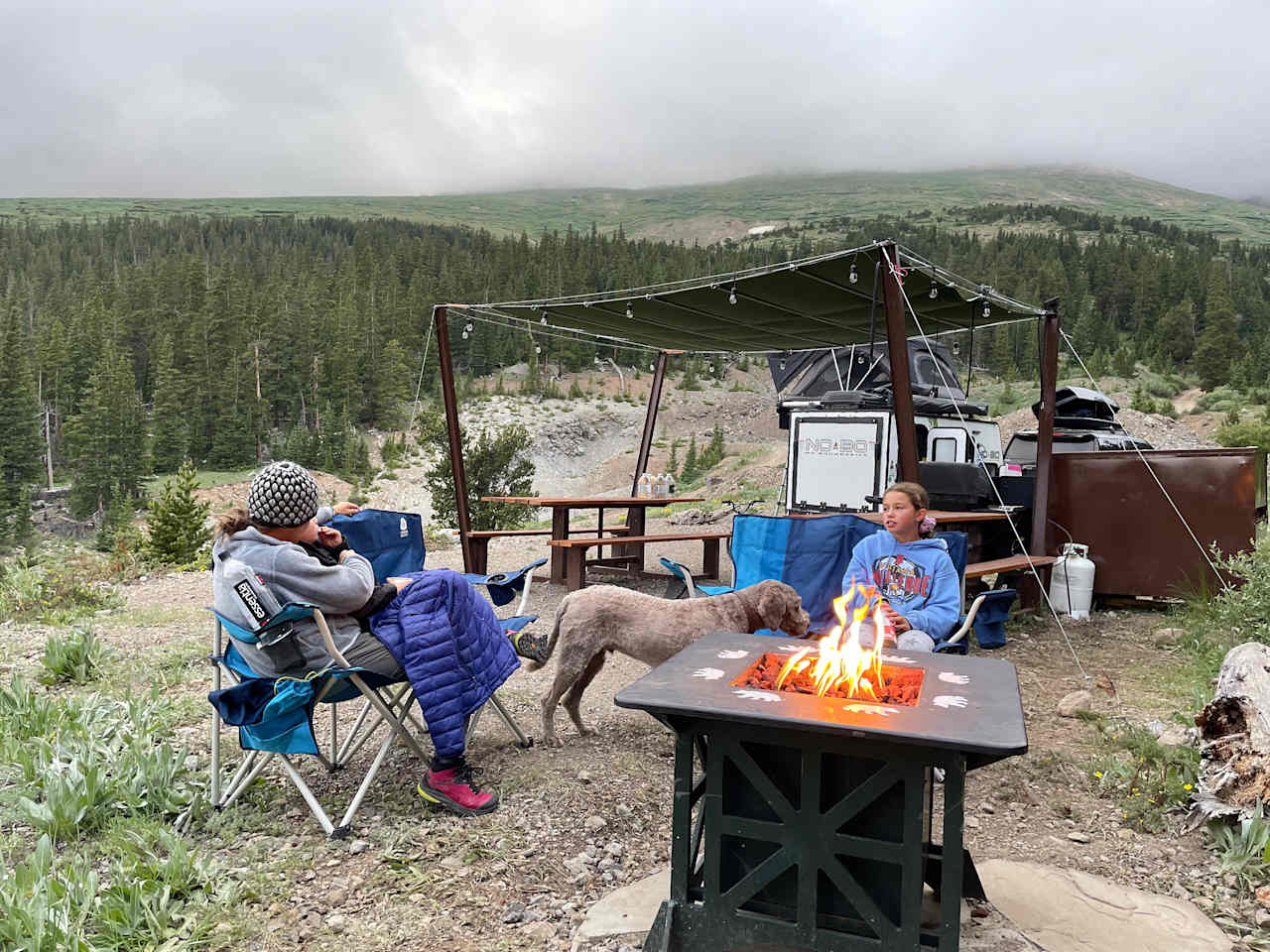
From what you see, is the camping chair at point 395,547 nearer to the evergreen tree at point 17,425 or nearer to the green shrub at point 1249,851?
the green shrub at point 1249,851

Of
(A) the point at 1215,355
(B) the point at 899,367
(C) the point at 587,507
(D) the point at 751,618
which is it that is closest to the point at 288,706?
(D) the point at 751,618

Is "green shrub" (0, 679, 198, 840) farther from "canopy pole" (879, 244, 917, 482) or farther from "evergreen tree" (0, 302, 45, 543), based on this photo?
"evergreen tree" (0, 302, 45, 543)

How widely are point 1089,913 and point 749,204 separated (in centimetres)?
15381

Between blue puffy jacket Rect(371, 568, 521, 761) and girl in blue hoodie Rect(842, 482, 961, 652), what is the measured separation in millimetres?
1497

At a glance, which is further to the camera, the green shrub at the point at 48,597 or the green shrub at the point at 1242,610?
the green shrub at the point at 48,597

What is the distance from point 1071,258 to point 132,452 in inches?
2161

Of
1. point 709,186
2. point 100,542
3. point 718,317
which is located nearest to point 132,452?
point 100,542

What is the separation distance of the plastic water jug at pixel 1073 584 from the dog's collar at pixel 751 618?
4184 millimetres

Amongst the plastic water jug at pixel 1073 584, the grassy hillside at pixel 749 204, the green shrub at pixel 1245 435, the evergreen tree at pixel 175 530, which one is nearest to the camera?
the plastic water jug at pixel 1073 584

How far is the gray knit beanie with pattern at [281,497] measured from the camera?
2594 mm

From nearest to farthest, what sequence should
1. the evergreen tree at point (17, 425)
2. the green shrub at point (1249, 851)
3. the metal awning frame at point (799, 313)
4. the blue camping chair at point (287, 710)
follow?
the green shrub at point (1249, 851), the blue camping chair at point (287, 710), the metal awning frame at point (799, 313), the evergreen tree at point (17, 425)

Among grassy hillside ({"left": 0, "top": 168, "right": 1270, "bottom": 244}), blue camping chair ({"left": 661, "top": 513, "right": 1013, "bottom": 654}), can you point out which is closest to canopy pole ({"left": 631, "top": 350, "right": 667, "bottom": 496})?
blue camping chair ({"left": 661, "top": 513, "right": 1013, "bottom": 654})

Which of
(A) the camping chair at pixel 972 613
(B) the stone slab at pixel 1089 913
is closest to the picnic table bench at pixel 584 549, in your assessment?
(A) the camping chair at pixel 972 613

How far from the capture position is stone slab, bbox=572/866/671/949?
208 cm
